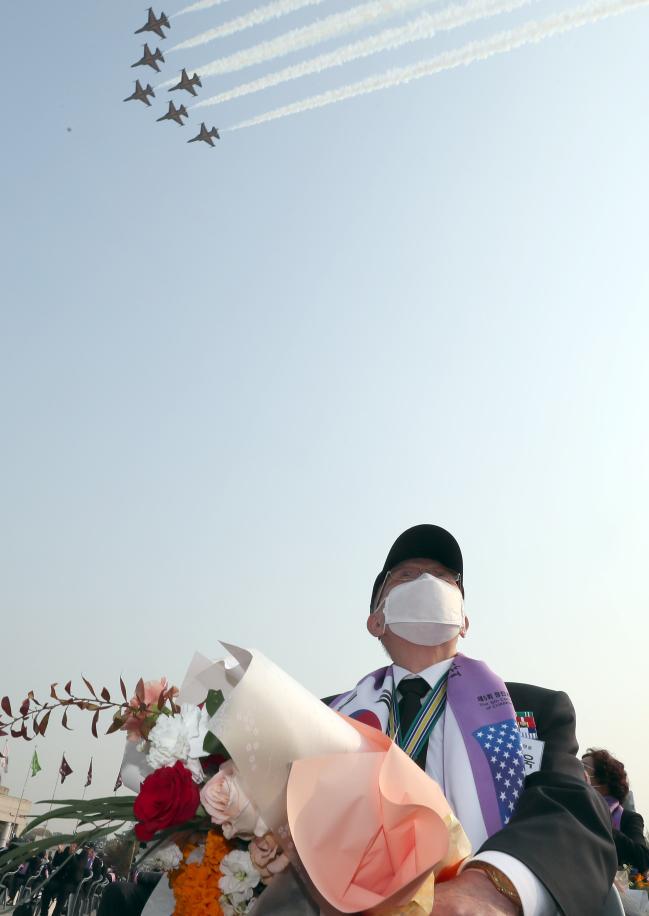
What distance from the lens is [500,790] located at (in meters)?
3.05

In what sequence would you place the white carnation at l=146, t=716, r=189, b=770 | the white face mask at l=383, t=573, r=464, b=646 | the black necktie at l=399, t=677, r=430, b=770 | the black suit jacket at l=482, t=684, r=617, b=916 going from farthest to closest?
1. the white face mask at l=383, t=573, r=464, b=646
2. the black necktie at l=399, t=677, r=430, b=770
3. the black suit jacket at l=482, t=684, r=617, b=916
4. the white carnation at l=146, t=716, r=189, b=770

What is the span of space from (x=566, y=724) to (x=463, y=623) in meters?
0.69

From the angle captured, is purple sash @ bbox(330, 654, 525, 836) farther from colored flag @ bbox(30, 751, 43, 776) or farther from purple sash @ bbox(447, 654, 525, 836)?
colored flag @ bbox(30, 751, 43, 776)

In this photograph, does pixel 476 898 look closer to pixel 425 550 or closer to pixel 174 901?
pixel 174 901

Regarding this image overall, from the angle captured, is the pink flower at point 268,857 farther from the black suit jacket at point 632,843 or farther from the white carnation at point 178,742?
the black suit jacket at point 632,843

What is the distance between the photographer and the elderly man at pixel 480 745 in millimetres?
2393

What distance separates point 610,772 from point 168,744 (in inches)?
268

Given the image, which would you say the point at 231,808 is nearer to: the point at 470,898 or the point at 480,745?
the point at 470,898

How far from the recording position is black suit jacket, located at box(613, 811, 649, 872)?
7191 mm

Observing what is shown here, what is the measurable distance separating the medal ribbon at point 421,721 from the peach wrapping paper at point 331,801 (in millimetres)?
1448

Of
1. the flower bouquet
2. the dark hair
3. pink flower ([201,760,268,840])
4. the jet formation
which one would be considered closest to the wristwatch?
the flower bouquet

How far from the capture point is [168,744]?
2.19 m

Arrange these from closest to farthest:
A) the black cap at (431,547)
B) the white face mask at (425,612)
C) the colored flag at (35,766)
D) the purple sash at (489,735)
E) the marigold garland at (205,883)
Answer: the marigold garland at (205,883)
the purple sash at (489,735)
the white face mask at (425,612)
the black cap at (431,547)
the colored flag at (35,766)

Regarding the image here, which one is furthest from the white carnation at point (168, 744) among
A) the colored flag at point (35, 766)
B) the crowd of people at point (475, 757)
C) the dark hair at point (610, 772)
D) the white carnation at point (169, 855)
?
the colored flag at point (35, 766)
